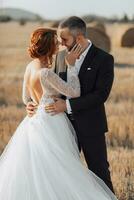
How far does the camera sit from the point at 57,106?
14.0 feet

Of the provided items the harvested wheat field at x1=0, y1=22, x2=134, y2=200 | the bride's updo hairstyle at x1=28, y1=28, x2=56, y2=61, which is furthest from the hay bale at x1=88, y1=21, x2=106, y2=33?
the bride's updo hairstyle at x1=28, y1=28, x2=56, y2=61

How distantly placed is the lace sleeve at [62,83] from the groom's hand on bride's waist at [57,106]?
0.09 metres

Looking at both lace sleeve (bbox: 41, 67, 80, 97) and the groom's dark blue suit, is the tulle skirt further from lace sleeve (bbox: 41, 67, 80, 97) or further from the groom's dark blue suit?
lace sleeve (bbox: 41, 67, 80, 97)

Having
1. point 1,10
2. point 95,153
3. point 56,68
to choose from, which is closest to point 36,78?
point 56,68

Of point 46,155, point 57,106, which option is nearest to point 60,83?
point 57,106

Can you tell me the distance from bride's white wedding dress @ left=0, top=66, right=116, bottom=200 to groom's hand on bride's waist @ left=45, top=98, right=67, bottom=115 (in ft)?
0.10

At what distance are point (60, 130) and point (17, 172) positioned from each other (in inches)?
13.1

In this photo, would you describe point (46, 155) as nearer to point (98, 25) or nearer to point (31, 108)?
point (31, 108)

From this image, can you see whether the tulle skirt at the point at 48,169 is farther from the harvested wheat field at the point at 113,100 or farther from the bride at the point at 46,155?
the harvested wheat field at the point at 113,100

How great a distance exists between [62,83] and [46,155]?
0.42 meters

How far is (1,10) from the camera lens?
832cm

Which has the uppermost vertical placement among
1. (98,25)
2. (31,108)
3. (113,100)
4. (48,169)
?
(31,108)

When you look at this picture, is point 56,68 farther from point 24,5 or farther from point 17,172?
point 24,5

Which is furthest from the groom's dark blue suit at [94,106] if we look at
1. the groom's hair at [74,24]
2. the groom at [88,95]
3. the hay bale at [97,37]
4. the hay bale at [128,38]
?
the hay bale at [128,38]
